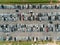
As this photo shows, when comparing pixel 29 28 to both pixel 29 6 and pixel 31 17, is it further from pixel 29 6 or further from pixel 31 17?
pixel 29 6

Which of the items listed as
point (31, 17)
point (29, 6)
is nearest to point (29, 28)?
point (31, 17)

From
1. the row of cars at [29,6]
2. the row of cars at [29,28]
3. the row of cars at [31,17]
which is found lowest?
the row of cars at [29,28]

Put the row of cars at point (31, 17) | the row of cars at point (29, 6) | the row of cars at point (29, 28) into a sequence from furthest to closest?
the row of cars at point (29, 6) < the row of cars at point (31, 17) < the row of cars at point (29, 28)

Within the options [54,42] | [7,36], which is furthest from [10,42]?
[54,42]

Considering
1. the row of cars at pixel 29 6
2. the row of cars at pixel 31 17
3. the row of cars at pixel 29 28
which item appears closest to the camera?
the row of cars at pixel 29 28

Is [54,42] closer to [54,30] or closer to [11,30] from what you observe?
[54,30]

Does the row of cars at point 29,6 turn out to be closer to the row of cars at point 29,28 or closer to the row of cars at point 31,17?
the row of cars at point 31,17

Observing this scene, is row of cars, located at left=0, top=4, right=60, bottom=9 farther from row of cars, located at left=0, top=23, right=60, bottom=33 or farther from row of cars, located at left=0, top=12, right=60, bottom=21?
row of cars, located at left=0, top=23, right=60, bottom=33

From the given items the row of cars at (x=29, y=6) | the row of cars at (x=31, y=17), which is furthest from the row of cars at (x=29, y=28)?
the row of cars at (x=29, y=6)

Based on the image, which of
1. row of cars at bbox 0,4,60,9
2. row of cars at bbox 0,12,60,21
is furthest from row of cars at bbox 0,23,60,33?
row of cars at bbox 0,4,60,9
